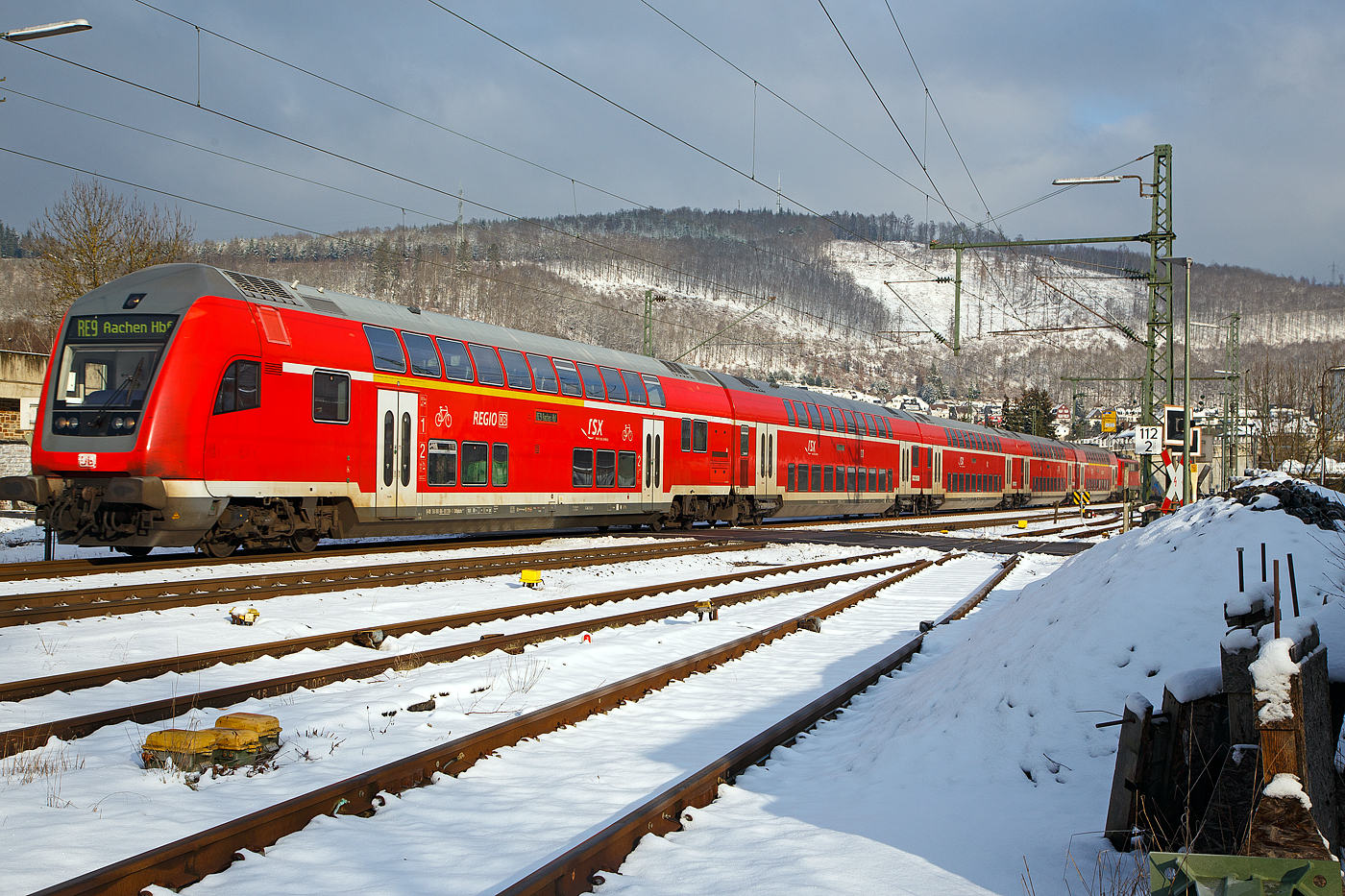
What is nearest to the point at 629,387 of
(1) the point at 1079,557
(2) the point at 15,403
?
(1) the point at 1079,557

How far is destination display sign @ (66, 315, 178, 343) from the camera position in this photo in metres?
13.5

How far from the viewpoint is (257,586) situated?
12.2 meters

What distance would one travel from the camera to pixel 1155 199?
22062 mm

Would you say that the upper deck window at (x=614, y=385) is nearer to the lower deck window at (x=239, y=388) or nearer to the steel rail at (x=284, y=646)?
the steel rail at (x=284, y=646)

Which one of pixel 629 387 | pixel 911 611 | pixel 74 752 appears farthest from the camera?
pixel 629 387

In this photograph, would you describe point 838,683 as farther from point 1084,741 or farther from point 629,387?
point 629,387

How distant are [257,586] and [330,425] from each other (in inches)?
149

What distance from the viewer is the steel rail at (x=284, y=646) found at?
22.7 ft

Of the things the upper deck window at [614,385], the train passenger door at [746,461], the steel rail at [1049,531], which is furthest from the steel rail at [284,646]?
the steel rail at [1049,531]

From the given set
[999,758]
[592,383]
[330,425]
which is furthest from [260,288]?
[999,758]

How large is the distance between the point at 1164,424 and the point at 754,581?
463 inches

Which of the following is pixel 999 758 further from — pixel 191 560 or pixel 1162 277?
pixel 1162 277

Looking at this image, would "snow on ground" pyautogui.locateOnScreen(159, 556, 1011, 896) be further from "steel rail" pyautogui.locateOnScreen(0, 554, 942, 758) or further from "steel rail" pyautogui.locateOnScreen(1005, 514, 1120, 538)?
"steel rail" pyautogui.locateOnScreen(1005, 514, 1120, 538)

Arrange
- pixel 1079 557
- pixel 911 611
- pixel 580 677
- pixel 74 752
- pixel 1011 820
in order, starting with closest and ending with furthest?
pixel 1011 820 < pixel 74 752 < pixel 580 677 < pixel 1079 557 < pixel 911 611
